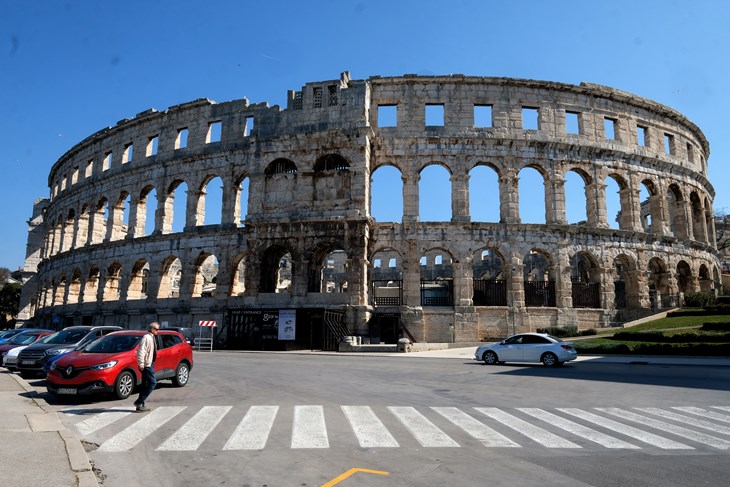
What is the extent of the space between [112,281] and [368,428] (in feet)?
121

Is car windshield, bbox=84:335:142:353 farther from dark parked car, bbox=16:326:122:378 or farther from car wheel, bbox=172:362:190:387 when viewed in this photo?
dark parked car, bbox=16:326:122:378

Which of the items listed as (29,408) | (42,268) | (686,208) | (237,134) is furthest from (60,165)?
(686,208)

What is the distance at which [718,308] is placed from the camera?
2908 centimetres

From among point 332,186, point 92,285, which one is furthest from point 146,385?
point 92,285

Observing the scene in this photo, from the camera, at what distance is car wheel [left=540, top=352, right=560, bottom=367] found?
18594 mm

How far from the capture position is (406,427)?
8117 millimetres

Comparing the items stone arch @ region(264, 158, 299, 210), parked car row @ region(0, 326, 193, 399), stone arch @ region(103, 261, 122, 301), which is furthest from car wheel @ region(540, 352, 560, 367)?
stone arch @ region(103, 261, 122, 301)

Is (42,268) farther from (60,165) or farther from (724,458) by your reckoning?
(724,458)

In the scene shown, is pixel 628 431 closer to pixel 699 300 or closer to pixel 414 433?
pixel 414 433

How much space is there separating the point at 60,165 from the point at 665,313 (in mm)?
55761

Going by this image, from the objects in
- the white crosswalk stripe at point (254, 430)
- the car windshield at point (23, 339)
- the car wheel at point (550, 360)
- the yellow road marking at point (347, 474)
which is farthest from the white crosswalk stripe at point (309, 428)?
the car windshield at point (23, 339)

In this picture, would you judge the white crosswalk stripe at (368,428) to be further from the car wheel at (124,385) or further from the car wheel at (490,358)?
the car wheel at (490,358)

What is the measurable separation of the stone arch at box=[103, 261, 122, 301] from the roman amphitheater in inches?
7.1

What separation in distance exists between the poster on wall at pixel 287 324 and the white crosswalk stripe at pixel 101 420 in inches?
740
